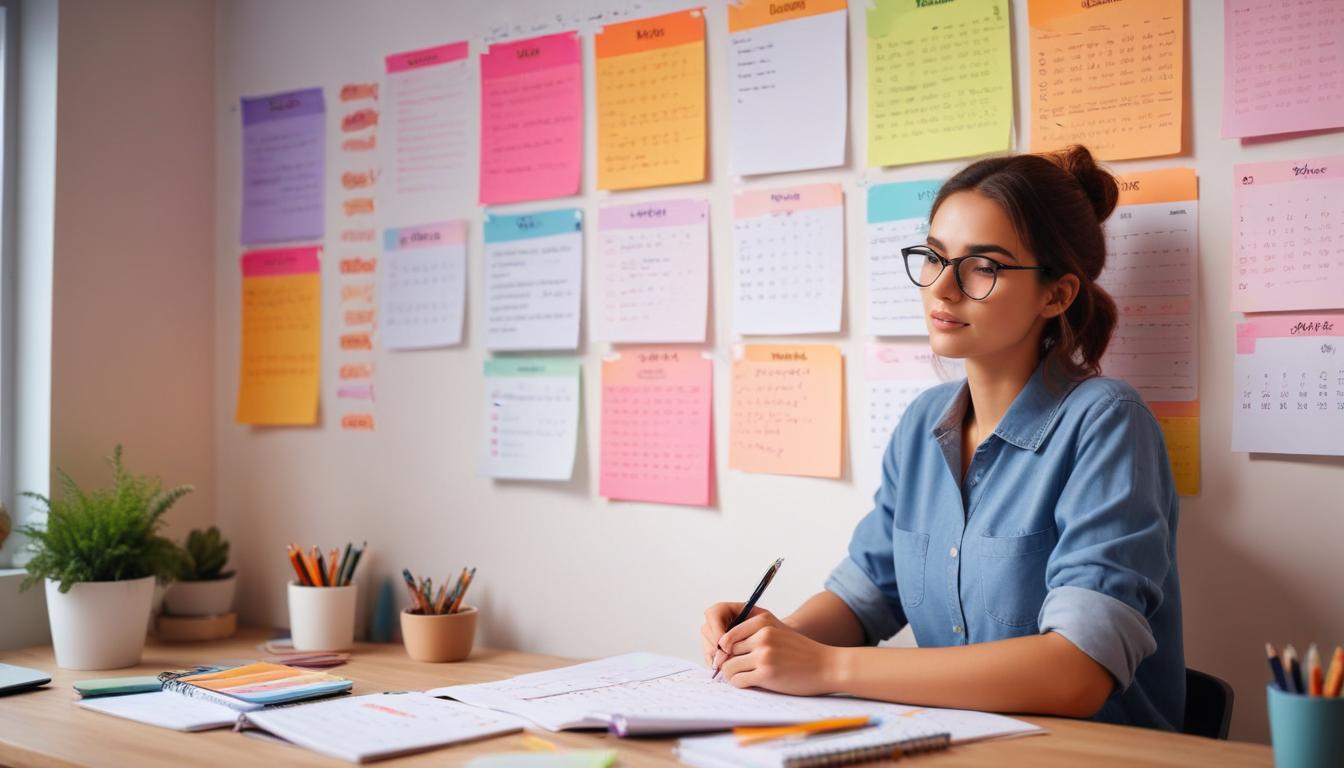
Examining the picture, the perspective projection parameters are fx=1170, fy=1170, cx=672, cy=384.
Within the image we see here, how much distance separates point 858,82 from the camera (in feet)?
5.41

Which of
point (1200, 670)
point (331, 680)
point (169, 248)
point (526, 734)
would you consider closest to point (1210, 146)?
point (1200, 670)

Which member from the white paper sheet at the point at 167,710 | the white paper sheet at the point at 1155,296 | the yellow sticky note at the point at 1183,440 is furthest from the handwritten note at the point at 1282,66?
the white paper sheet at the point at 167,710

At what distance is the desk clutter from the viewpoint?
110 centimetres

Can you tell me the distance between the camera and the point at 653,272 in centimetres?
182

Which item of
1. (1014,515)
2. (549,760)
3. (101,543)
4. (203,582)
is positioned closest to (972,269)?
(1014,515)

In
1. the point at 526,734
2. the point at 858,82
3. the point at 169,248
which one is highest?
the point at 858,82

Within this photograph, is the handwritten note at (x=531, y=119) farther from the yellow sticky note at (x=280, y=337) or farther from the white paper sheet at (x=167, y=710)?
the white paper sheet at (x=167, y=710)

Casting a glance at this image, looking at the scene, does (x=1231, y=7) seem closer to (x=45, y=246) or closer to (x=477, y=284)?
(x=477, y=284)

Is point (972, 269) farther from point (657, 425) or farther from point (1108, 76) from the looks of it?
point (657, 425)

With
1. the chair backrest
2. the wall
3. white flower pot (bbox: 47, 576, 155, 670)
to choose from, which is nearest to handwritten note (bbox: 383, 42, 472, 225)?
the wall

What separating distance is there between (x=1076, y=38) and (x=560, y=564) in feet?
3.63

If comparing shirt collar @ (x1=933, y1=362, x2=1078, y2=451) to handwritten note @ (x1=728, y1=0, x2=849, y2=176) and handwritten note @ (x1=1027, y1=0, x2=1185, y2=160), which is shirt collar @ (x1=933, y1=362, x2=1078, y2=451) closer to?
handwritten note @ (x1=1027, y1=0, x2=1185, y2=160)

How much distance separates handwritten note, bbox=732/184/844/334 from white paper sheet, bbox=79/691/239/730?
0.87 metres

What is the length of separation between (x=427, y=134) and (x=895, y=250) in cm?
90
